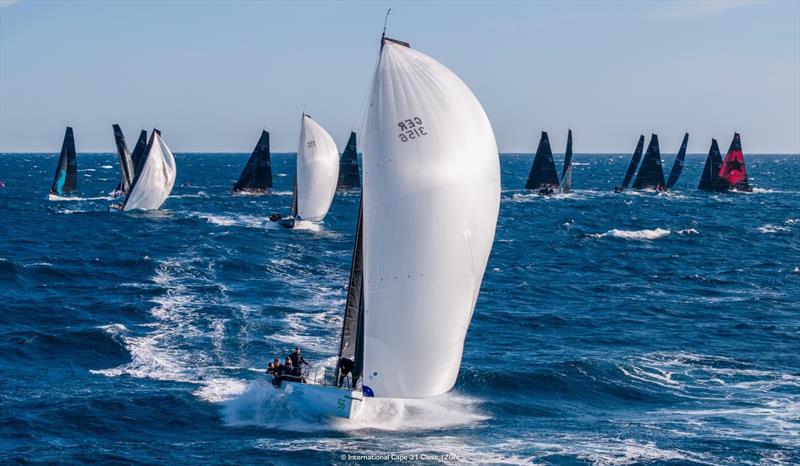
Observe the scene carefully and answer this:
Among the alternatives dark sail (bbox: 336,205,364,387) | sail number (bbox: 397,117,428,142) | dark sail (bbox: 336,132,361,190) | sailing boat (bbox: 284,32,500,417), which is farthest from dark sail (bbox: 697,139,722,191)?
sail number (bbox: 397,117,428,142)

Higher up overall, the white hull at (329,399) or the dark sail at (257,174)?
the dark sail at (257,174)

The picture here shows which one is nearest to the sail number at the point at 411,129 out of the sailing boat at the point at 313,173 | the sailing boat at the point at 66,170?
the sailing boat at the point at 313,173

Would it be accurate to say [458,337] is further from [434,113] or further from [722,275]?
[722,275]

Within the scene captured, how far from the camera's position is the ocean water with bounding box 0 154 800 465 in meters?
30.5

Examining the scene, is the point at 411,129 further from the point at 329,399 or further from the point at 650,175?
the point at 650,175

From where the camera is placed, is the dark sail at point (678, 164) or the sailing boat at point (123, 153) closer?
the sailing boat at point (123, 153)

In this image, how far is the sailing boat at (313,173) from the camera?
269 ft

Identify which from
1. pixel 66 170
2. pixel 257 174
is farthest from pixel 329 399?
pixel 257 174

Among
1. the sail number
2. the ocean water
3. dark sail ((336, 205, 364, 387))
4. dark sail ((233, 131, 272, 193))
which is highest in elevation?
the sail number

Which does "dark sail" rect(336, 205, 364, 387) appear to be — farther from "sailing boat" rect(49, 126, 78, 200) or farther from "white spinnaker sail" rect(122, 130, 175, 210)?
"sailing boat" rect(49, 126, 78, 200)

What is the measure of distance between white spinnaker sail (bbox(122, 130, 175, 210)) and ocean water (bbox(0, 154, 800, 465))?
429 inches

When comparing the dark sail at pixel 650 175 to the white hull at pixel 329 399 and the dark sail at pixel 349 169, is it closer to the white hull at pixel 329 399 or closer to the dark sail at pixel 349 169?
the dark sail at pixel 349 169

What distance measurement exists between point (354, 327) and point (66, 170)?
302ft

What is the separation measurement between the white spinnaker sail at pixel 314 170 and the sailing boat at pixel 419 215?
2095 inches
